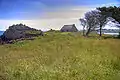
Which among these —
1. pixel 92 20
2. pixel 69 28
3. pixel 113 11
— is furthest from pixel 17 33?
pixel 69 28

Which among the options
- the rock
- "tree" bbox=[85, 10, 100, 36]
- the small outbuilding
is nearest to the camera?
the rock

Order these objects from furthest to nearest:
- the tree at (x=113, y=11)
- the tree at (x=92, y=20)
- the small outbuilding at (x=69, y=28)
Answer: the small outbuilding at (x=69, y=28), the tree at (x=92, y=20), the tree at (x=113, y=11)

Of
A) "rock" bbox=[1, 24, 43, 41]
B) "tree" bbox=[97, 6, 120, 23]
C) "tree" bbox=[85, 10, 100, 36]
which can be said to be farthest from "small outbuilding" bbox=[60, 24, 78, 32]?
"tree" bbox=[97, 6, 120, 23]

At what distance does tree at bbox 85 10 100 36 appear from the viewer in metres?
48.3

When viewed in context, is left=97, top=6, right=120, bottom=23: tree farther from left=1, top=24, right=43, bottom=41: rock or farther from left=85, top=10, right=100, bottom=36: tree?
left=1, top=24, right=43, bottom=41: rock

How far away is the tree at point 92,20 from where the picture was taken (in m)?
48.3

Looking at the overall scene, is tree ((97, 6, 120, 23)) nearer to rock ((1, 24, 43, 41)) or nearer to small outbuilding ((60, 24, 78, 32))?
rock ((1, 24, 43, 41))

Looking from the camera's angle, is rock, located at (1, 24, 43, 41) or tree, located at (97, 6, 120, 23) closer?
tree, located at (97, 6, 120, 23)

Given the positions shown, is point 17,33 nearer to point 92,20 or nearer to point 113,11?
point 92,20

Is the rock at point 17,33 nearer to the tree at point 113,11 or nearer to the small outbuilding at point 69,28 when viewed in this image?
the tree at point 113,11

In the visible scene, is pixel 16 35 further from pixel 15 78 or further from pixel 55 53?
pixel 15 78

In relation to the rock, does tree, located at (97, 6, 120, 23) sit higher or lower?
higher

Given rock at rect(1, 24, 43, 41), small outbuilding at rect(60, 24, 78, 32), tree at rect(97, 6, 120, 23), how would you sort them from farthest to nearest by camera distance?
small outbuilding at rect(60, 24, 78, 32), rock at rect(1, 24, 43, 41), tree at rect(97, 6, 120, 23)

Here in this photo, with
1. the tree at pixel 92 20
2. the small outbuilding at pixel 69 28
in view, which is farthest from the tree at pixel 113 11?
the small outbuilding at pixel 69 28
